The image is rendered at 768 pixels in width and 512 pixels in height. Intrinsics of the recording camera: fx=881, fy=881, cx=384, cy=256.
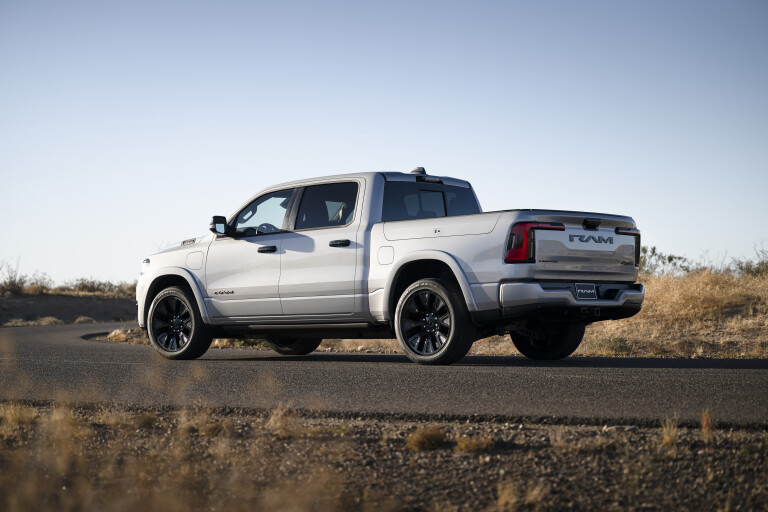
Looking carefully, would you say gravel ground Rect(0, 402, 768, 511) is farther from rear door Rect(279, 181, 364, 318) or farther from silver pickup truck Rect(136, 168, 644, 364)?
rear door Rect(279, 181, 364, 318)

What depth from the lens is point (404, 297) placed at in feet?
30.5

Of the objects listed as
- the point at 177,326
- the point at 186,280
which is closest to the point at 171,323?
the point at 177,326

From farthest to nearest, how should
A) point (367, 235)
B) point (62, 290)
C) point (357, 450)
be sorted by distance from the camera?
point (62, 290) → point (367, 235) → point (357, 450)

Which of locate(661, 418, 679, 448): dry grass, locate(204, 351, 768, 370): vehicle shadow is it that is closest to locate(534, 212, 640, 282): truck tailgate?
locate(204, 351, 768, 370): vehicle shadow

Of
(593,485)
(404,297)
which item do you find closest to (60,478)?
(593,485)

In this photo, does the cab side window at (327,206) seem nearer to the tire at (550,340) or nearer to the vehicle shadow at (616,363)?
the vehicle shadow at (616,363)

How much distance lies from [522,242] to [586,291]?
1.00 meters

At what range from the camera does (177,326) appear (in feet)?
37.9

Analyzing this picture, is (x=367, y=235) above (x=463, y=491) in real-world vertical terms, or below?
above

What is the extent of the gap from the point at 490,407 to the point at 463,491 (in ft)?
7.27

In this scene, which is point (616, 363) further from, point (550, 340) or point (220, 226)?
point (220, 226)

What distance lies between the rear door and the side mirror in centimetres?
100

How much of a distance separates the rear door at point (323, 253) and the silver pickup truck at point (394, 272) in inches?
0.6

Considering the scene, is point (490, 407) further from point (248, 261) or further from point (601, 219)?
point (248, 261)
